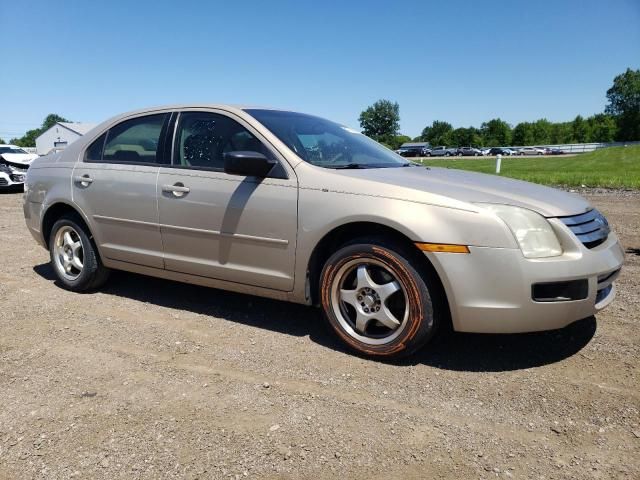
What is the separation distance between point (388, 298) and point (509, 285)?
0.71m

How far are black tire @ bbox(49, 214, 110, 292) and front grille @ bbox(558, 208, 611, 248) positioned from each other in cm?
375

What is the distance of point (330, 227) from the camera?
324 centimetres

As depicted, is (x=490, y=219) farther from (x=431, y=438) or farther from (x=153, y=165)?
(x=153, y=165)

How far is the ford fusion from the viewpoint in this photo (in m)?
2.88

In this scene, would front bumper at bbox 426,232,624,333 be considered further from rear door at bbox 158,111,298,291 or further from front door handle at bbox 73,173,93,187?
front door handle at bbox 73,173,93,187

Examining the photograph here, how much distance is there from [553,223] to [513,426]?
1.16m

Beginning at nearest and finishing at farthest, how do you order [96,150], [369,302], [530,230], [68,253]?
[530,230] → [369,302] → [96,150] → [68,253]

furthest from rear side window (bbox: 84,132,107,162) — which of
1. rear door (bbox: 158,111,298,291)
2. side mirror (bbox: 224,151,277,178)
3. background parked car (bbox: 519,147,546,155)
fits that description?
background parked car (bbox: 519,147,546,155)

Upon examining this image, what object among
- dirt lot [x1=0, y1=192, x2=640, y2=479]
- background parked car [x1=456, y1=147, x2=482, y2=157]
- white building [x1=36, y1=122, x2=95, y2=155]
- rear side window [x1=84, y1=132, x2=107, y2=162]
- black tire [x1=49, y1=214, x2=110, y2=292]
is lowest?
dirt lot [x1=0, y1=192, x2=640, y2=479]

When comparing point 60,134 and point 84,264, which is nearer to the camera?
point 84,264

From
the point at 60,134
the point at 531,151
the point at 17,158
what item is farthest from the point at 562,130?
the point at 17,158

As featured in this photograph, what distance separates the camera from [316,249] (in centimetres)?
334

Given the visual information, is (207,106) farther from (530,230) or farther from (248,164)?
(530,230)

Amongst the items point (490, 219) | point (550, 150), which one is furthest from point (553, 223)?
point (550, 150)
